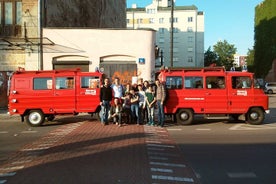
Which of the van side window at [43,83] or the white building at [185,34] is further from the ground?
→ the white building at [185,34]

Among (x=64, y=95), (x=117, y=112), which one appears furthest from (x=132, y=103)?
(x=64, y=95)

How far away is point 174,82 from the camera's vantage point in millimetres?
18109

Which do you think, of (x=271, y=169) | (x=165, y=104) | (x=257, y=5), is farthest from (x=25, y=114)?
(x=257, y=5)

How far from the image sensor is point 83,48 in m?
26.3

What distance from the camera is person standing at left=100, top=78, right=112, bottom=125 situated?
17328 mm

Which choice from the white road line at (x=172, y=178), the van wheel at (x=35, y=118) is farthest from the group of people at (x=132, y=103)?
the white road line at (x=172, y=178)

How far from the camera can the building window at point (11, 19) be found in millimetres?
26031

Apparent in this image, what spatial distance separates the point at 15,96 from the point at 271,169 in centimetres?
1179

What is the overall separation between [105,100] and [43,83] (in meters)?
2.76

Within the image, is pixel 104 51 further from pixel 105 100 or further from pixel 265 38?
pixel 265 38

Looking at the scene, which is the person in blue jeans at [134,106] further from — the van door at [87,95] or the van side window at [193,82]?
the van side window at [193,82]

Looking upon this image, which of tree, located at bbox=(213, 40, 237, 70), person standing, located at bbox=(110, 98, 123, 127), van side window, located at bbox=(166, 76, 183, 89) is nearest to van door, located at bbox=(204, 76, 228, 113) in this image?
van side window, located at bbox=(166, 76, 183, 89)

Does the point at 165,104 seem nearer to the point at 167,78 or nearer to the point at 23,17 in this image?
the point at 167,78

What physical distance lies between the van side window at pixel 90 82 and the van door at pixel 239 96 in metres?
5.23
